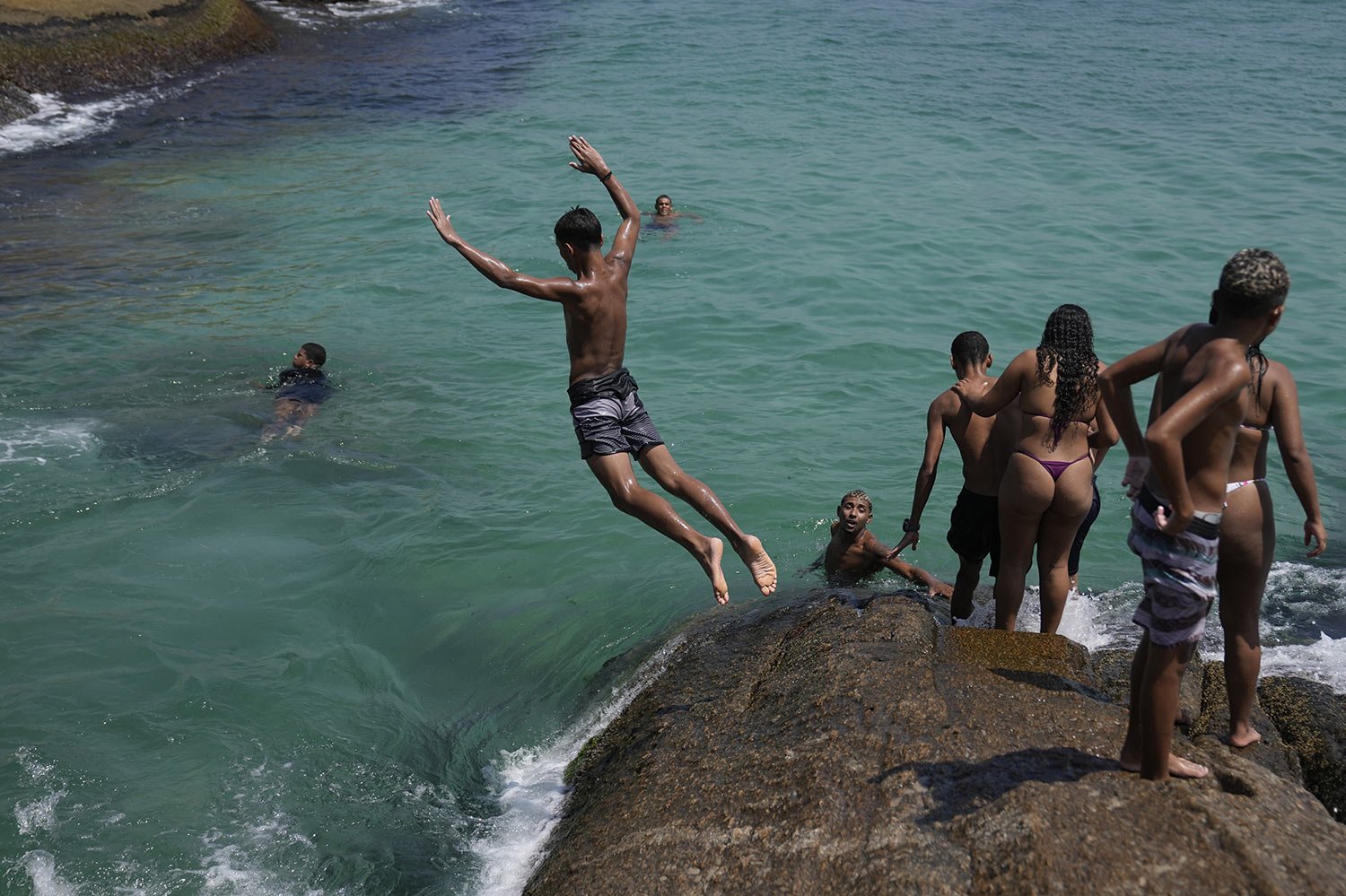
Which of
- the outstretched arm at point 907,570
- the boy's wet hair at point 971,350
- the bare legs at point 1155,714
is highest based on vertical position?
the boy's wet hair at point 971,350

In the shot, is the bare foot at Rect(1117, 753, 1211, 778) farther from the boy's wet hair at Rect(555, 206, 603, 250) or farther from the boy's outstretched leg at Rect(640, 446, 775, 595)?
the boy's wet hair at Rect(555, 206, 603, 250)

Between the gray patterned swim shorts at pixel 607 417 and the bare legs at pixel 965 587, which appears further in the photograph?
the bare legs at pixel 965 587

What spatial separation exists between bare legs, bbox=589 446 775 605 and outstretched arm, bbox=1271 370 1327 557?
2263 millimetres

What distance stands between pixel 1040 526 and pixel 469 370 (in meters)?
7.42

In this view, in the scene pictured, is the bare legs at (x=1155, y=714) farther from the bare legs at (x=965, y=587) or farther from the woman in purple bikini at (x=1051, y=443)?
the bare legs at (x=965, y=587)

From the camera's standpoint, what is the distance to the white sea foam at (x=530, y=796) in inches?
206

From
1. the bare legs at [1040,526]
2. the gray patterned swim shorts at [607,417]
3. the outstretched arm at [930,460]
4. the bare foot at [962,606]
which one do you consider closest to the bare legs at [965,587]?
the bare foot at [962,606]

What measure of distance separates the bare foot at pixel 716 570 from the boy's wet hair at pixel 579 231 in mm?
1621

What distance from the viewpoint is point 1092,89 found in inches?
924

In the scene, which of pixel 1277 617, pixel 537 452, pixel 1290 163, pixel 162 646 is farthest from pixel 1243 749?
pixel 1290 163

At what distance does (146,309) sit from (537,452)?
18.8ft

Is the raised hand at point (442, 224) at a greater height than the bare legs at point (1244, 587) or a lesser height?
greater

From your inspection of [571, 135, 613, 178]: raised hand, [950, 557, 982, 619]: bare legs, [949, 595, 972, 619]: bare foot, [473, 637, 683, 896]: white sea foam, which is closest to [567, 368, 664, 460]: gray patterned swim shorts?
[571, 135, 613, 178]: raised hand

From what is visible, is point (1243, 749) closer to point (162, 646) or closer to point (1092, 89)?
point (162, 646)
